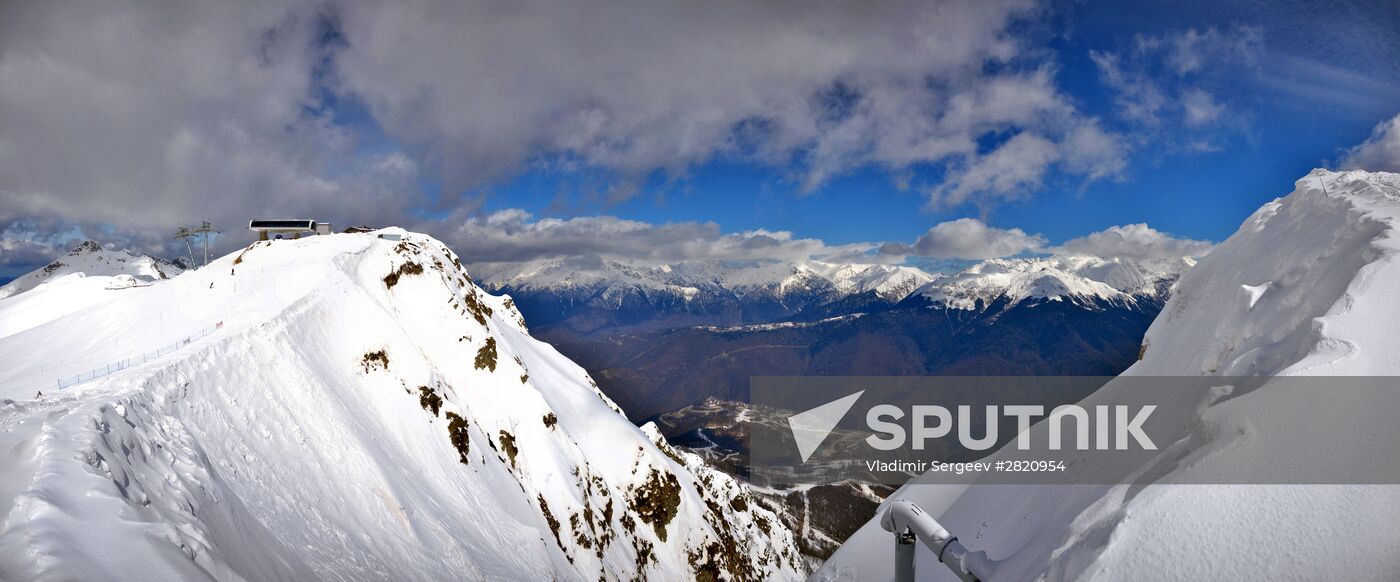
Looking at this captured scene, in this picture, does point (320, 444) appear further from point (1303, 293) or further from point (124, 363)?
point (1303, 293)

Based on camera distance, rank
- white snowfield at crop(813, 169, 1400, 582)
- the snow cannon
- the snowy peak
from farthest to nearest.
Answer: the snow cannon, the snowy peak, white snowfield at crop(813, 169, 1400, 582)

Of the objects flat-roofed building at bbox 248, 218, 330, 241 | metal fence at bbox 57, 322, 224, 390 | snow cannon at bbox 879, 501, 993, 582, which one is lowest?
snow cannon at bbox 879, 501, 993, 582

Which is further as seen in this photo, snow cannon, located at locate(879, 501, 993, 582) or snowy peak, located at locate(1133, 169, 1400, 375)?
snow cannon, located at locate(879, 501, 993, 582)

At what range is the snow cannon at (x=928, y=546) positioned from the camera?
42.9 feet

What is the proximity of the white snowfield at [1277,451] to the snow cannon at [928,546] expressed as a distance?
0.74m

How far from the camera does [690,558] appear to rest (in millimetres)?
77062

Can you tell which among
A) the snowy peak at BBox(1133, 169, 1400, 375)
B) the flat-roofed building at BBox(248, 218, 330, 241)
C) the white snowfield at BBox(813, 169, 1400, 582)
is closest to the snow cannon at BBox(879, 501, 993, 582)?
the white snowfield at BBox(813, 169, 1400, 582)

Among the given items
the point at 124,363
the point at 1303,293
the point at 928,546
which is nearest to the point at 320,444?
the point at 124,363

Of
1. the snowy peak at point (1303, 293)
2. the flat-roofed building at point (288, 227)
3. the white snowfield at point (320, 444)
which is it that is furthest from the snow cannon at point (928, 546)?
the flat-roofed building at point (288, 227)

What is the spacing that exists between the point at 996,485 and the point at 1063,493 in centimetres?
788

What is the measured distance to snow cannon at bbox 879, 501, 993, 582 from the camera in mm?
13086

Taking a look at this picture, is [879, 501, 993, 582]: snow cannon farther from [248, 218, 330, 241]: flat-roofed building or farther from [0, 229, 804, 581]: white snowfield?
[248, 218, 330, 241]: flat-roofed building

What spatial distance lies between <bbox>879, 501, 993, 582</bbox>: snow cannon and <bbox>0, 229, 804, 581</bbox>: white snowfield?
18373 millimetres

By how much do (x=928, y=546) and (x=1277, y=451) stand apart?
7.71 meters
